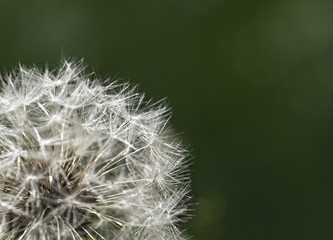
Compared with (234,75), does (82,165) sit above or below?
below

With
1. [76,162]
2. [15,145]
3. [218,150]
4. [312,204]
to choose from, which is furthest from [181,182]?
[312,204]

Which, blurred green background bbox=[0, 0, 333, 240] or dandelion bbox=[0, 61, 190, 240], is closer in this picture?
dandelion bbox=[0, 61, 190, 240]

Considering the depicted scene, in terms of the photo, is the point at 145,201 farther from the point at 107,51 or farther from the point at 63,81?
the point at 107,51

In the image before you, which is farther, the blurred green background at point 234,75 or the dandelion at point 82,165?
the blurred green background at point 234,75

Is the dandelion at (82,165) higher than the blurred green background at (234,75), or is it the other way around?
the blurred green background at (234,75)
